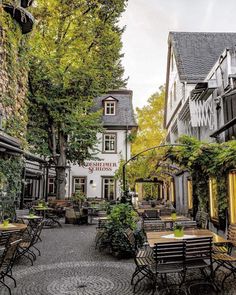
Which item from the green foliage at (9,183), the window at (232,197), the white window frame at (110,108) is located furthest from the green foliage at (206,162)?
the white window frame at (110,108)

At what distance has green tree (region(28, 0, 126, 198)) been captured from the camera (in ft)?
60.4

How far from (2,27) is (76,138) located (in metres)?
12.7

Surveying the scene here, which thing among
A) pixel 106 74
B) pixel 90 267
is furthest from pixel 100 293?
pixel 106 74

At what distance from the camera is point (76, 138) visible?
2145cm

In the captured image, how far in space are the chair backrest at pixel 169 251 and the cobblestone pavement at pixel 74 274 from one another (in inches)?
31.3

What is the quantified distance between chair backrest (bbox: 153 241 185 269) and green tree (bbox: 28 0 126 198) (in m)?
14.9

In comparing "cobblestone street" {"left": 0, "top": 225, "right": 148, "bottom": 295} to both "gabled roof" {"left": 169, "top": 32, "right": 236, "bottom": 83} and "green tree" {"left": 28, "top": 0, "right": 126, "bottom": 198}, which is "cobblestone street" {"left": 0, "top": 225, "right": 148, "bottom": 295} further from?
"gabled roof" {"left": 169, "top": 32, "right": 236, "bottom": 83}

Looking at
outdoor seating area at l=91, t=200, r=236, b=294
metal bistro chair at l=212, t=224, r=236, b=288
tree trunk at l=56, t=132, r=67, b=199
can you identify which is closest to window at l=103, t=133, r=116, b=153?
tree trunk at l=56, t=132, r=67, b=199

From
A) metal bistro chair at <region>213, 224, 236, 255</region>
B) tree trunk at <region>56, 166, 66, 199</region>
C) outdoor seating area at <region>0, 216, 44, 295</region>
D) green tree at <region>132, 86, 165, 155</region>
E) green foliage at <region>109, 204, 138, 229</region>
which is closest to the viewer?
outdoor seating area at <region>0, 216, 44, 295</region>

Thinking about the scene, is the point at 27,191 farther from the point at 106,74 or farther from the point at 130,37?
the point at 130,37

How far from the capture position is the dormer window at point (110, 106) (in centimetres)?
2512

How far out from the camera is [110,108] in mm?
25312

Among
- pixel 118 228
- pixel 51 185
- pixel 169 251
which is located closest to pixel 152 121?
pixel 51 185

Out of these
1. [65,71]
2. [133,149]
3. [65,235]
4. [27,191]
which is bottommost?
[65,235]
